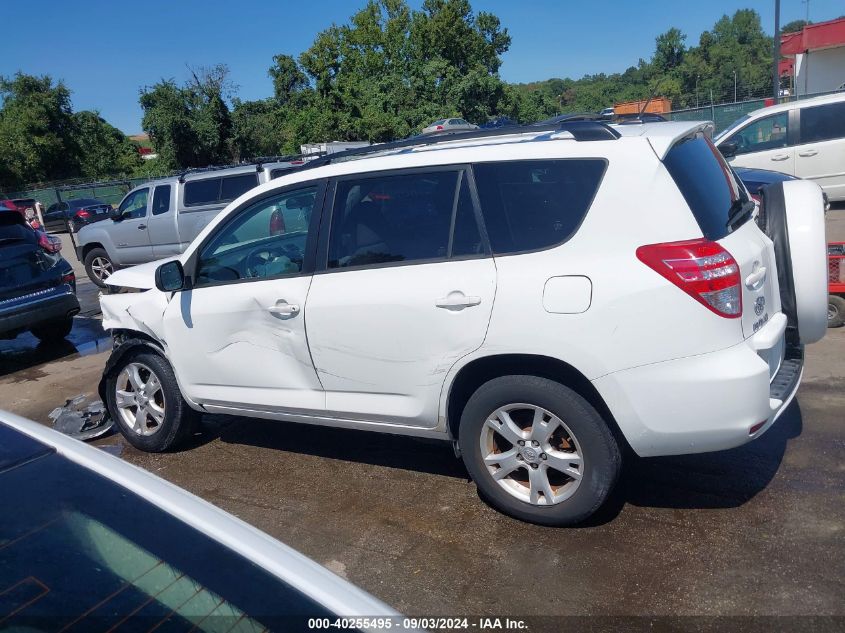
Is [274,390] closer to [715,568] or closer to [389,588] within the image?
[389,588]

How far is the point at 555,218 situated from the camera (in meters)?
3.29

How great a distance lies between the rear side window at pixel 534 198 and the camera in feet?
10.6

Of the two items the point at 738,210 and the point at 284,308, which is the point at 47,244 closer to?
the point at 284,308

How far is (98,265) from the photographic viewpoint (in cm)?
1343

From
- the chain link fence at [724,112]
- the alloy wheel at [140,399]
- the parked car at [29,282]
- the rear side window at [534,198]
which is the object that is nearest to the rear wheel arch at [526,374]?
the rear side window at [534,198]

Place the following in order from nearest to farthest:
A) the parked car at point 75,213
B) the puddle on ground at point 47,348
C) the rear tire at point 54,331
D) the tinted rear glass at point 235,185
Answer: the puddle on ground at point 47,348 → the rear tire at point 54,331 → the tinted rear glass at point 235,185 → the parked car at point 75,213

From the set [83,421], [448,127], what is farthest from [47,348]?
[448,127]

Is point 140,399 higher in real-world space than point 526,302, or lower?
lower

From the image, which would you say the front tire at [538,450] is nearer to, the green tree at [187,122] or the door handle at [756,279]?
the door handle at [756,279]

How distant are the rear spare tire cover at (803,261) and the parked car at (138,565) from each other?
296cm

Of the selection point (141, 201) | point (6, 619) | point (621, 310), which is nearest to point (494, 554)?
point (621, 310)

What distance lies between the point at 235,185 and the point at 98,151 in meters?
43.1

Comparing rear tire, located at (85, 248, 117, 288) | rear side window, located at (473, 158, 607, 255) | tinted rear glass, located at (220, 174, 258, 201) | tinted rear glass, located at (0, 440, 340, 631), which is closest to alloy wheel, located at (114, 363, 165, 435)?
rear side window, located at (473, 158, 607, 255)

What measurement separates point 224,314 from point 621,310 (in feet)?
7.86
